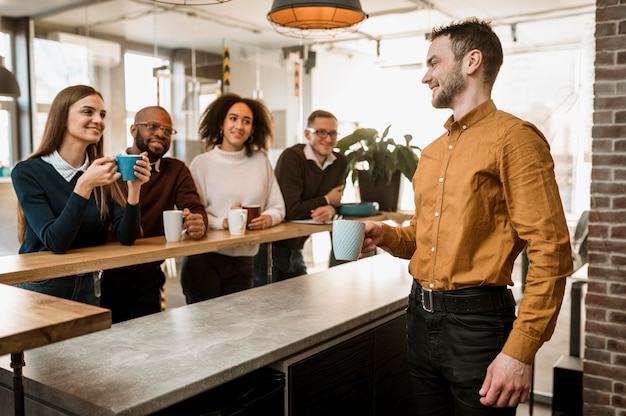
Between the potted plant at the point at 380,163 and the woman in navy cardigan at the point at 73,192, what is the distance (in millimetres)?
1676

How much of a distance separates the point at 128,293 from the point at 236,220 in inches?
21.5

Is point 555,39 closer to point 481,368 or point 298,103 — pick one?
point 298,103

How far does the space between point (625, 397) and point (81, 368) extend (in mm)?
2239

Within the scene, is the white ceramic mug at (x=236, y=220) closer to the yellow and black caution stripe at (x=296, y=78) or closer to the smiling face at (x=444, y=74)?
the smiling face at (x=444, y=74)

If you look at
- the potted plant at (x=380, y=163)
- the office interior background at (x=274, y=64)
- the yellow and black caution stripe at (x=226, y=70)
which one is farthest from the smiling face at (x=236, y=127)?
the yellow and black caution stripe at (x=226, y=70)

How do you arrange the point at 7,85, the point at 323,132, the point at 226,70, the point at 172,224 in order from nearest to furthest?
the point at 172,224
the point at 323,132
the point at 7,85
the point at 226,70

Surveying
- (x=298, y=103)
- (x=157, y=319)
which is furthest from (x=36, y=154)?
(x=298, y=103)

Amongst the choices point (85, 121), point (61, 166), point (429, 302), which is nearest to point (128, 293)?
point (61, 166)

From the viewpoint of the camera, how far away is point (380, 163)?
3.54m

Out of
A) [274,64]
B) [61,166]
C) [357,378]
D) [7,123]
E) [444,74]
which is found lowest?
[357,378]

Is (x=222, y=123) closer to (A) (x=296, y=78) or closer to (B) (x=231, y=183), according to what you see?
(B) (x=231, y=183)

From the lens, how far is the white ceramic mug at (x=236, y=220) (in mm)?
2578

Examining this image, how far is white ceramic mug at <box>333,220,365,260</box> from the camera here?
5.06 feet

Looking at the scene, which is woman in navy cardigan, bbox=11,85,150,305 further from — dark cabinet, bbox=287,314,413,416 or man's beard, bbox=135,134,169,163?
dark cabinet, bbox=287,314,413,416
